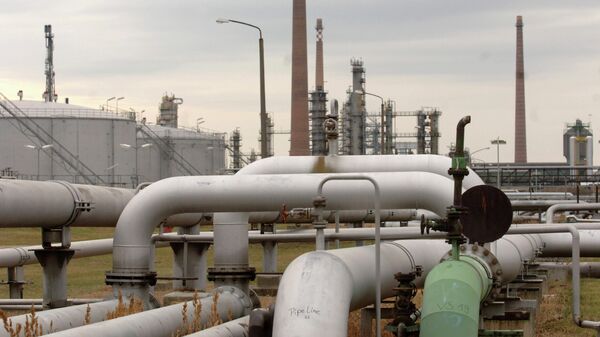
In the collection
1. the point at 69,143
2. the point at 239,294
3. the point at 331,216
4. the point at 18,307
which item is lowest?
the point at 18,307

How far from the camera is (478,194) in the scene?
412 inches

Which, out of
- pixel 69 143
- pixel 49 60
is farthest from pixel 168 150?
pixel 49 60

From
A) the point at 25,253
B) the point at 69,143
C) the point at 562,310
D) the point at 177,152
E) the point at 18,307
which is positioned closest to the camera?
the point at 18,307

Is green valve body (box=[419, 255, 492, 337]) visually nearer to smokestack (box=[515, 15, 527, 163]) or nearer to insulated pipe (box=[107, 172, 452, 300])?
insulated pipe (box=[107, 172, 452, 300])

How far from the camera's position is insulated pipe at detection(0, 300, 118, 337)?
36.4 feet

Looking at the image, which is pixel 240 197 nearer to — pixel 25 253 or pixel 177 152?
pixel 25 253

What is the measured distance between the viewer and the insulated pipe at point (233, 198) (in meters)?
12.9

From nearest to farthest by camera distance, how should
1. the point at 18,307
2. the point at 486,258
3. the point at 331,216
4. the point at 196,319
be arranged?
the point at 486,258
the point at 196,319
the point at 18,307
the point at 331,216

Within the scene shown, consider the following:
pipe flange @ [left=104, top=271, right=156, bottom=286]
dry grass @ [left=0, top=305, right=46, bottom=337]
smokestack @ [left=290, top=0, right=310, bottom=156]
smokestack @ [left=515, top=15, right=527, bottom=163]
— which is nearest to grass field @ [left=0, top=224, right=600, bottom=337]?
pipe flange @ [left=104, top=271, right=156, bottom=286]

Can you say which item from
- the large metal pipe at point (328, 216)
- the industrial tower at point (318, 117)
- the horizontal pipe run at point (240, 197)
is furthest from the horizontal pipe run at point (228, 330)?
the industrial tower at point (318, 117)

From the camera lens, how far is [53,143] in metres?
82.7

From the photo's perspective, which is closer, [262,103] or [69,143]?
[262,103]

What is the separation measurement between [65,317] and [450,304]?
14.2 feet

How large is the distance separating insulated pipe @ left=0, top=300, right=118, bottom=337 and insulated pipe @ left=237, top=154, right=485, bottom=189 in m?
2.97
